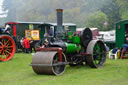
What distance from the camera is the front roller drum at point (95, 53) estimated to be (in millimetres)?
7262

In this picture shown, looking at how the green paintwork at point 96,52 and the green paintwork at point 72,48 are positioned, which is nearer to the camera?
the green paintwork at point 72,48

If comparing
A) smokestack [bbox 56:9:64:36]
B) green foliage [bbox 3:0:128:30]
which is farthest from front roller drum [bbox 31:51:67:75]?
green foliage [bbox 3:0:128:30]

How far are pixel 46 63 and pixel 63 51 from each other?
972 mm

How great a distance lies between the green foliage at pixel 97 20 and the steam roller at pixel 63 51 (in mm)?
23717

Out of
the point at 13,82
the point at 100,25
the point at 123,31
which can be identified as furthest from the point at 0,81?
the point at 100,25

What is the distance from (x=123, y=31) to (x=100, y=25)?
21.6m

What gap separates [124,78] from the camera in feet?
18.8

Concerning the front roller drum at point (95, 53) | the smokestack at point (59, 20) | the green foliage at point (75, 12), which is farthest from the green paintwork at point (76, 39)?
the green foliage at point (75, 12)

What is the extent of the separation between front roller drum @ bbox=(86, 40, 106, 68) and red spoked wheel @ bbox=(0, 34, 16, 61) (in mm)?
3845

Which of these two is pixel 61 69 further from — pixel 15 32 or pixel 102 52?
pixel 15 32

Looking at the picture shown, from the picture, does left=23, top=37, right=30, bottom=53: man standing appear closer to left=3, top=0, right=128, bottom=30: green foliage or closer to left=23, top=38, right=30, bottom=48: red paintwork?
left=23, top=38, right=30, bottom=48: red paintwork

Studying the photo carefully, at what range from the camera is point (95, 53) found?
7602mm

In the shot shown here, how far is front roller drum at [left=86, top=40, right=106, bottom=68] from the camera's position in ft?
23.8

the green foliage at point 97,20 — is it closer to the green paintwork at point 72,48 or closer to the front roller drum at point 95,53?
the front roller drum at point 95,53
